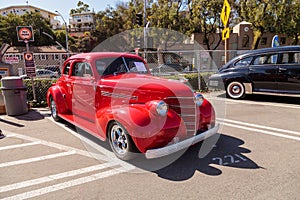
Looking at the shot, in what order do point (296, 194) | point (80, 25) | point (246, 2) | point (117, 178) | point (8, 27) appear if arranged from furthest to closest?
point (80, 25) → point (8, 27) → point (246, 2) → point (117, 178) → point (296, 194)

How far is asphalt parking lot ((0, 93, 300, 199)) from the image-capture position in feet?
8.95

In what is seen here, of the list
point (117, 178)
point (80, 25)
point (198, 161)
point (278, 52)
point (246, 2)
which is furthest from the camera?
point (80, 25)

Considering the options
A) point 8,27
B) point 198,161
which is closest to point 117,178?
point 198,161

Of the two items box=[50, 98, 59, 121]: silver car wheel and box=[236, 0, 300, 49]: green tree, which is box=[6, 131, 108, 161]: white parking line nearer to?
box=[50, 98, 59, 121]: silver car wheel

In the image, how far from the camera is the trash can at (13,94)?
6344 mm

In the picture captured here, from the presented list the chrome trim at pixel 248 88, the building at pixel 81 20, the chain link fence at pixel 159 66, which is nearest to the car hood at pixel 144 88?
the chain link fence at pixel 159 66

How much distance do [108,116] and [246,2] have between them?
28.7 meters

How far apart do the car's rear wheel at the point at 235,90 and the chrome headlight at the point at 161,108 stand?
5.97 meters

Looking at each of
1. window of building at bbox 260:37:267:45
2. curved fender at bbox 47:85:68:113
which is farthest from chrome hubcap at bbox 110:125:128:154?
window of building at bbox 260:37:267:45

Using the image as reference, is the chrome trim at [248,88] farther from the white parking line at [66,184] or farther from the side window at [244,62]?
the white parking line at [66,184]

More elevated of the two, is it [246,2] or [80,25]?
[80,25]

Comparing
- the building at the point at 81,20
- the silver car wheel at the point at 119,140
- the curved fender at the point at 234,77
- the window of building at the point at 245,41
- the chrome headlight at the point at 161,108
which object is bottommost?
the silver car wheel at the point at 119,140

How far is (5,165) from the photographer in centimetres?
355

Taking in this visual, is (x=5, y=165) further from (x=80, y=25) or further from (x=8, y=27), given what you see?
(x=80, y=25)
